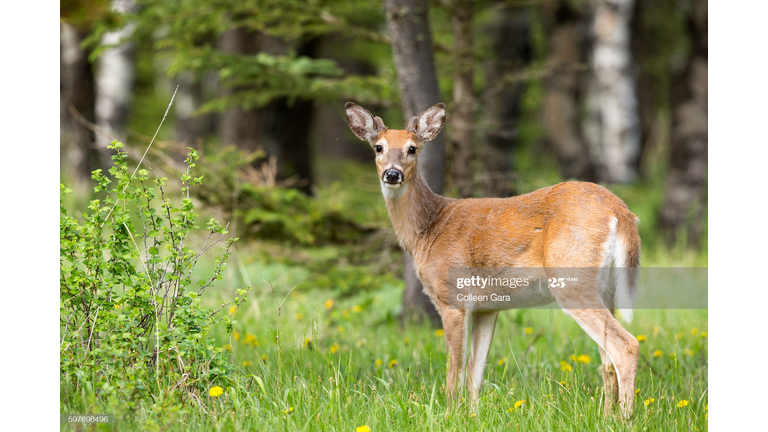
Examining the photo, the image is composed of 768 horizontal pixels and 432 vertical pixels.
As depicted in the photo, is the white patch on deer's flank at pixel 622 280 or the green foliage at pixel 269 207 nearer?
the white patch on deer's flank at pixel 622 280

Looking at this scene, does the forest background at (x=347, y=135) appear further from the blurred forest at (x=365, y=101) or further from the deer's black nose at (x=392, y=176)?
the deer's black nose at (x=392, y=176)

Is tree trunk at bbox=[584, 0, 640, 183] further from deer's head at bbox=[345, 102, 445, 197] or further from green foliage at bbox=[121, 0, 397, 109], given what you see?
deer's head at bbox=[345, 102, 445, 197]

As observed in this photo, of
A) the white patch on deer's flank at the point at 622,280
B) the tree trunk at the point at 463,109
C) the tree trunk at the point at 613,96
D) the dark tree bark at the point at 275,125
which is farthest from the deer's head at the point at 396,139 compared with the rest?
the tree trunk at the point at 613,96

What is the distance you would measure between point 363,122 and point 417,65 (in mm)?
1346

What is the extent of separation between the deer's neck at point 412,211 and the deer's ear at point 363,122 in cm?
39

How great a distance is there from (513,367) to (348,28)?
11.0 ft

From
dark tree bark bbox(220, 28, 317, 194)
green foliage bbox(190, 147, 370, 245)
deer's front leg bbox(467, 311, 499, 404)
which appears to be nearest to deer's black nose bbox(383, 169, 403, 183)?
deer's front leg bbox(467, 311, 499, 404)

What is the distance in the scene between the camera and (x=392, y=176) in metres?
4.11

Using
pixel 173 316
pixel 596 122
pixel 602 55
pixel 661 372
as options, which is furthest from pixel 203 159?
pixel 596 122

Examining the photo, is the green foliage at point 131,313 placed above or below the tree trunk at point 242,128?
below

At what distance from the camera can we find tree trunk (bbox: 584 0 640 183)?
11555 mm

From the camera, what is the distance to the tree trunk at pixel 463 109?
6.41 m

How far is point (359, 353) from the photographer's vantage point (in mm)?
5316

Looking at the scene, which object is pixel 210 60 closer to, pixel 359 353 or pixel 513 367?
pixel 359 353
